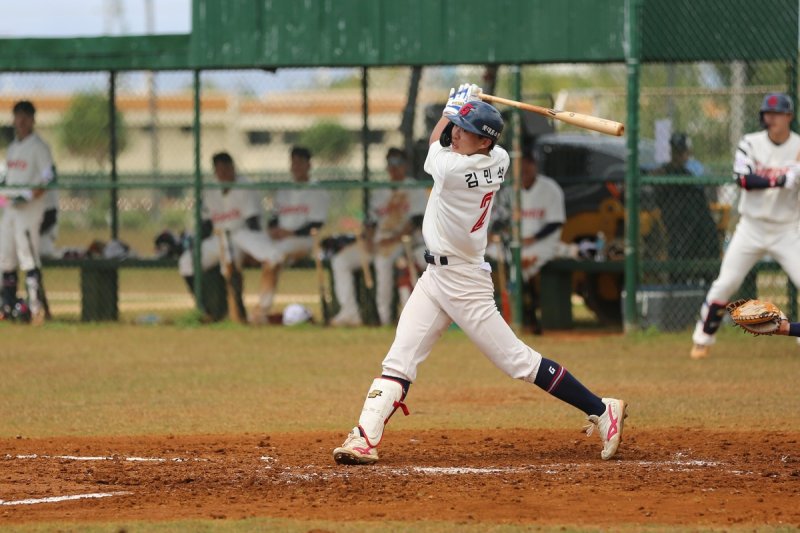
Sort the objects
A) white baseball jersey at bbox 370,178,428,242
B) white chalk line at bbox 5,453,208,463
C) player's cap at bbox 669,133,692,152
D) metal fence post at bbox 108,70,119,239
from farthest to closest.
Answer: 1. metal fence post at bbox 108,70,119,239
2. white baseball jersey at bbox 370,178,428,242
3. player's cap at bbox 669,133,692,152
4. white chalk line at bbox 5,453,208,463

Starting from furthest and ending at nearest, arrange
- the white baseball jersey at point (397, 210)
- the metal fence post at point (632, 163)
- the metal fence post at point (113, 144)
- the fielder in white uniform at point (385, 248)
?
the metal fence post at point (113, 144), the white baseball jersey at point (397, 210), the fielder in white uniform at point (385, 248), the metal fence post at point (632, 163)

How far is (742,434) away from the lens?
8305 mm

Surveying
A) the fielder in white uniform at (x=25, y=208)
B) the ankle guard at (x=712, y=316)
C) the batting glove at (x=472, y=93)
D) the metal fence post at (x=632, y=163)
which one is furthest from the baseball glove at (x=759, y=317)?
the fielder in white uniform at (x=25, y=208)

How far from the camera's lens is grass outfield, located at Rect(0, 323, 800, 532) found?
883 cm

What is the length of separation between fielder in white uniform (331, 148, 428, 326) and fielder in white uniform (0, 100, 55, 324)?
10.9 feet

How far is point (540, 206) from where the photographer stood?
14961mm

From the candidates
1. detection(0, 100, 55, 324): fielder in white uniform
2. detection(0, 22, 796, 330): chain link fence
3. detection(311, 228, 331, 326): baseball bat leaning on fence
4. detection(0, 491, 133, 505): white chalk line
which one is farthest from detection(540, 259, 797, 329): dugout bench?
detection(0, 491, 133, 505): white chalk line

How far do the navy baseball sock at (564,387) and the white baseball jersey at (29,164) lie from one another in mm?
9418

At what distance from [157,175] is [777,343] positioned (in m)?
9.44

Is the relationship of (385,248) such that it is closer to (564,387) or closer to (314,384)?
(314,384)

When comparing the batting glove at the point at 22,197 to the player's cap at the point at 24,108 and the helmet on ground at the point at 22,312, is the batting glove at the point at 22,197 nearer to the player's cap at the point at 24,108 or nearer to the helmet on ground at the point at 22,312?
the player's cap at the point at 24,108

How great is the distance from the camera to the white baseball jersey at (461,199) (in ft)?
23.5

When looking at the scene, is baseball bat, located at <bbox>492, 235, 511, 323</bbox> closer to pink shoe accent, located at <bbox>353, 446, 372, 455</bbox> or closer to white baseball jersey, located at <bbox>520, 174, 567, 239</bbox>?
white baseball jersey, located at <bbox>520, 174, 567, 239</bbox>

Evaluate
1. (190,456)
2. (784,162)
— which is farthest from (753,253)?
(190,456)
